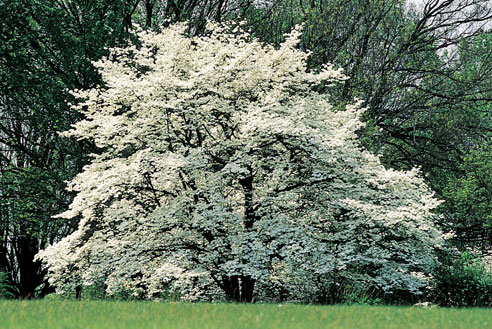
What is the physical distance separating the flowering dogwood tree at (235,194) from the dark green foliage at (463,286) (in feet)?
6.56

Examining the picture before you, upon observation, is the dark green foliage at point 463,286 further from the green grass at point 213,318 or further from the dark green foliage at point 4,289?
the dark green foliage at point 4,289

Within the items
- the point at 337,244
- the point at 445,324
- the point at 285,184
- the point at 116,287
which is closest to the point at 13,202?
the point at 116,287

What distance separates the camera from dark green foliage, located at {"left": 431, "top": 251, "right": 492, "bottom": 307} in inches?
567

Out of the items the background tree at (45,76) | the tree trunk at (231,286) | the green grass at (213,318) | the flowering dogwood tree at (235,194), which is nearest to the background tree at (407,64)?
the background tree at (45,76)

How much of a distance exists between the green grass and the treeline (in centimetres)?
978

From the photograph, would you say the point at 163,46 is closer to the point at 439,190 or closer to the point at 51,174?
the point at 51,174

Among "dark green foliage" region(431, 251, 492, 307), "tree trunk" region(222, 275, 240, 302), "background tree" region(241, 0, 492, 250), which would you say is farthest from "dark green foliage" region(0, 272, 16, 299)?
"background tree" region(241, 0, 492, 250)

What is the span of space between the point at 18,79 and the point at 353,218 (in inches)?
474

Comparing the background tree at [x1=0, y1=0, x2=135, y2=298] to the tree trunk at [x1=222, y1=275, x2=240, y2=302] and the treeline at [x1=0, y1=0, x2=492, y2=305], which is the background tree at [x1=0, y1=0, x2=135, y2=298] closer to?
the treeline at [x1=0, y1=0, x2=492, y2=305]

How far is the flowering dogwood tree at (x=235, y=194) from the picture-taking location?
40.0 ft

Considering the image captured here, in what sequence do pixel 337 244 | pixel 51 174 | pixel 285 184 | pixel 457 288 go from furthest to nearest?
pixel 51 174
pixel 457 288
pixel 285 184
pixel 337 244

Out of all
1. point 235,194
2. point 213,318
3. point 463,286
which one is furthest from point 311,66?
point 213,318

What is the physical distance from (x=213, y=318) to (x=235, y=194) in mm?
7362

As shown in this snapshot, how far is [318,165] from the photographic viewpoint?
42.5 ft
